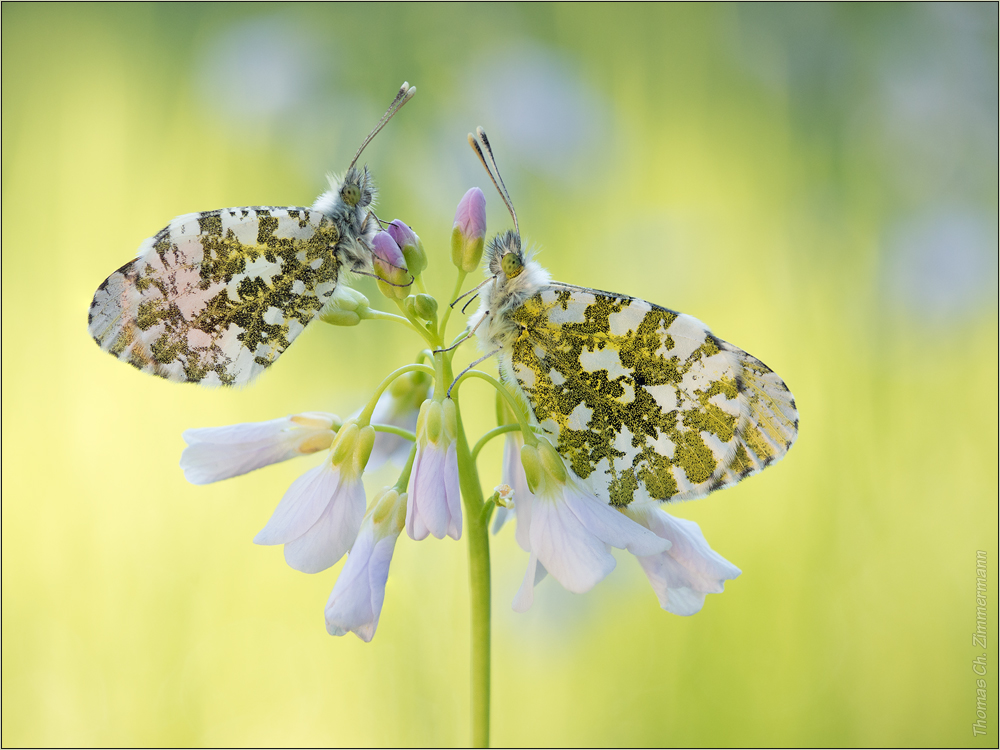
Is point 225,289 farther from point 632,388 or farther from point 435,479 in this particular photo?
point 632,388

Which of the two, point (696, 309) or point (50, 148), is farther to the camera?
point (696, 309)

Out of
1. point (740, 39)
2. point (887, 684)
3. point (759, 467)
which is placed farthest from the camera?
point (740, 39)

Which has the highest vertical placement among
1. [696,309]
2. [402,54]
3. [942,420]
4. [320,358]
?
[402,54]

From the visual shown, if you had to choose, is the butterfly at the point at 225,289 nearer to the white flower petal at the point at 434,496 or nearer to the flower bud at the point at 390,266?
the flower bud at the point at 390,266

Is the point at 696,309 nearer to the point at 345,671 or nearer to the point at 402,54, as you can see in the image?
the point at 402,54

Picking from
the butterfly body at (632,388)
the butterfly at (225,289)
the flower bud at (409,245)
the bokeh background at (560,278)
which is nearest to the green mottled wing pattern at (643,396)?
the butterfly body at (632,388)

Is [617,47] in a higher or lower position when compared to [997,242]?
higher

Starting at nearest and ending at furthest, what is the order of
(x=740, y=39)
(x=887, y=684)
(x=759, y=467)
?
(x=759, y=467) → (x=887, y=684) → (x=740, y=39)

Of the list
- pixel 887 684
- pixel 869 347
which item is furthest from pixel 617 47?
pixel 887 684
